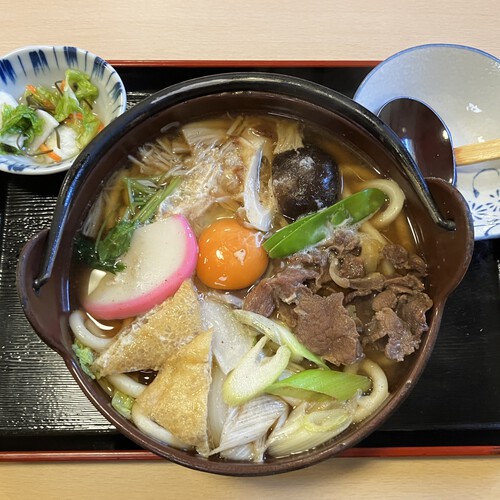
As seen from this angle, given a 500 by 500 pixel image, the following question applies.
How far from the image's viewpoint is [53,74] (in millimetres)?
2111

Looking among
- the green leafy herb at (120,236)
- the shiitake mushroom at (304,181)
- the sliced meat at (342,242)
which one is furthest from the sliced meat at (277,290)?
the green leafy herb at (120,236)

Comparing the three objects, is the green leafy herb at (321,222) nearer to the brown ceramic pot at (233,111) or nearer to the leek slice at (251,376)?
the brown ceramic pot at (233,111)

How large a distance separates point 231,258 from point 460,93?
46.1 inches

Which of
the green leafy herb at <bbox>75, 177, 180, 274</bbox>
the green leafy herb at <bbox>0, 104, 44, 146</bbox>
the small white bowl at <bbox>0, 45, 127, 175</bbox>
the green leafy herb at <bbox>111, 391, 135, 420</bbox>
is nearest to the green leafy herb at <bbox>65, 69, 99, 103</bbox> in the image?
the small white bowl at <bbox>0, 45, 127, 175</bbox>

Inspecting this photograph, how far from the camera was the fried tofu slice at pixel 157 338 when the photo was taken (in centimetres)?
168

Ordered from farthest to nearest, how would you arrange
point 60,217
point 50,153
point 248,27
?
point 248,27, point 50,153, point 60,217

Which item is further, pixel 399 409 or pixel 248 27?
pixel 248 27

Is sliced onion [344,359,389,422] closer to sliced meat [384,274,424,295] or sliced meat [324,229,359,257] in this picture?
sliced meat [384,274,424,295]

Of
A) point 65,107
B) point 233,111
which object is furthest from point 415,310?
point 65,107

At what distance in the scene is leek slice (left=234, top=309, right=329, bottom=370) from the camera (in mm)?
1685

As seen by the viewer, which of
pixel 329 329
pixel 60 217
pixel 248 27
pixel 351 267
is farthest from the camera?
pixel 248 27

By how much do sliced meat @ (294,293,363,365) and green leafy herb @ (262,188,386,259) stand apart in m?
0.19

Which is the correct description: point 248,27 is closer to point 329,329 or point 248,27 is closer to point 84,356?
point 329,329

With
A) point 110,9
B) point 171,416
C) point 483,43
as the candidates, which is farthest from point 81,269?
point 483,43
